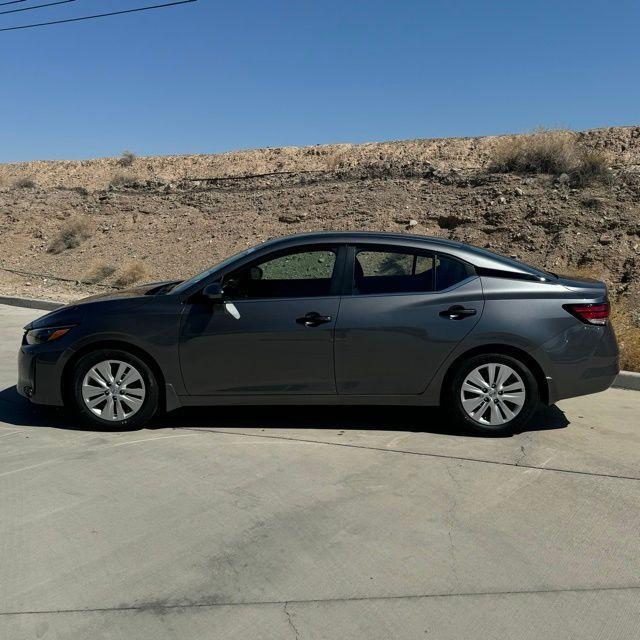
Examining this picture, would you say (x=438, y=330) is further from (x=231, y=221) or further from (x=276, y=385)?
(x=231, y=221)

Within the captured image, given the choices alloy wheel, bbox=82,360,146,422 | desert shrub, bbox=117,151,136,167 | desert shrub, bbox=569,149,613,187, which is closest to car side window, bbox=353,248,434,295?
alloy wheel, bbox=82,360,146,422

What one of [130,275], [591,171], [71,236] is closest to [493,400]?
[591,171]

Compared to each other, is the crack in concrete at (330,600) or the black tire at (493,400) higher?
the black tire at (493,400)

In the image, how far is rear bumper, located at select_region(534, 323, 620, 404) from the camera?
5.71 m

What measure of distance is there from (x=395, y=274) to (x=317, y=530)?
2545mm

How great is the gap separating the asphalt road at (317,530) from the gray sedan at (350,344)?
0.34 m

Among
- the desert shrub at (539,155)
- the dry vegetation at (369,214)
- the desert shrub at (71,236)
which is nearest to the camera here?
the dry vegetation at (369,214)

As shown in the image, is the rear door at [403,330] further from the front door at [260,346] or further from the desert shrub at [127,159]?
the desert shrub at [127,159]

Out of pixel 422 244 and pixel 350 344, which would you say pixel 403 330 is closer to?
pixel 350 344

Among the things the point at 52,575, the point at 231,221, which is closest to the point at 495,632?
the point at 52,575

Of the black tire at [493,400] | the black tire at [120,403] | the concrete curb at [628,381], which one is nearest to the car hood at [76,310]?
the black tire at [120,403]

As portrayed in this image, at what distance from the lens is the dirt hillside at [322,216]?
50.0 ft

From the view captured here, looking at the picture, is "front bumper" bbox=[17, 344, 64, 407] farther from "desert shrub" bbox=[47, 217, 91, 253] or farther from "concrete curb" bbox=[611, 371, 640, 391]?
"desert shrub" bbox=[47, 217, 91, 253]

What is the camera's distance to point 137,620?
3.28 m
